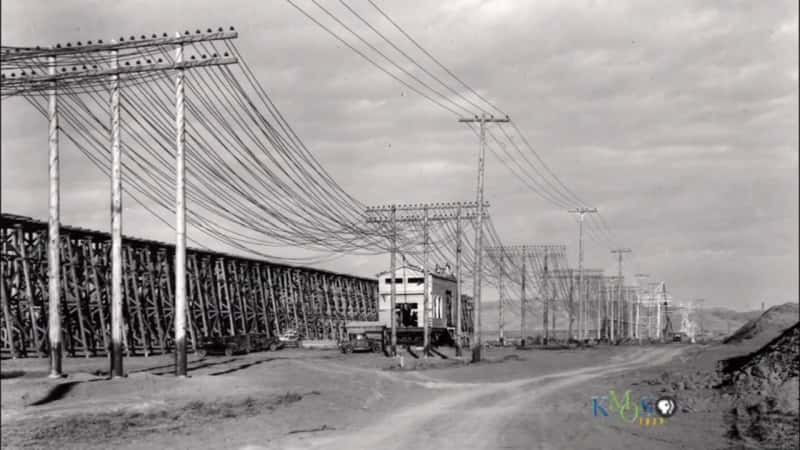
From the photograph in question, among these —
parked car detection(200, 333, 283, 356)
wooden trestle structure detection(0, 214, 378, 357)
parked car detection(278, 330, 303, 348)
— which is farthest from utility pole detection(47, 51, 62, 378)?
parked car detection(278, 330, 303, 348)

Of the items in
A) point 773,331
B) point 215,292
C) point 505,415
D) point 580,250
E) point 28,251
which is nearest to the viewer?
point 505,415

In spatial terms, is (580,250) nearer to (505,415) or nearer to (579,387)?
(579,387)

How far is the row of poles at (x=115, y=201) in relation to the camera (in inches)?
837

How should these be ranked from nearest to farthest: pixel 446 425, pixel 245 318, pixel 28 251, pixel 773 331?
pixel 446 425 < pixel 773 331 < pixel 28 251 < pixel 245 318

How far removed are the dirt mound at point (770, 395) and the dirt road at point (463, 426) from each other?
12.3 ft

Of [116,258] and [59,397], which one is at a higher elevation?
[116,258]

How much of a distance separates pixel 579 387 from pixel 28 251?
2676 cm

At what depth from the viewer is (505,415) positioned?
21.8 meters

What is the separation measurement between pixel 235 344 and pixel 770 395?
37.7 m

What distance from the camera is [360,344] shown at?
181 feet

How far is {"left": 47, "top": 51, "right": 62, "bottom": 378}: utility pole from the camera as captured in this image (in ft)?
67.9

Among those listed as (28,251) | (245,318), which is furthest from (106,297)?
(245,318)

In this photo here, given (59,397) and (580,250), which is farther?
(580,250)

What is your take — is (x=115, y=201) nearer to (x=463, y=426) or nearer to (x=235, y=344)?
(x=463, y=426)
